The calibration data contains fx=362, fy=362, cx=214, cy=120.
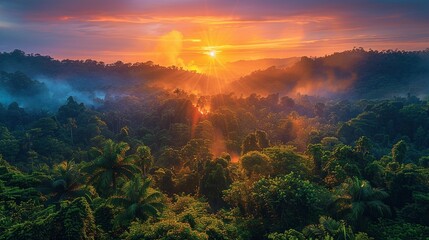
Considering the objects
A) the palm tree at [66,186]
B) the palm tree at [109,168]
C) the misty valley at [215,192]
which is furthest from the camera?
the palm tree at [109,168]

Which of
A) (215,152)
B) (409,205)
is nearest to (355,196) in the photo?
(409,205)

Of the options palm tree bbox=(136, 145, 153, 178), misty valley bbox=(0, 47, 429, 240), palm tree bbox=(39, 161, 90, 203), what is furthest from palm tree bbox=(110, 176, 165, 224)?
palm tree bbox=(136, 145, 153, 178)

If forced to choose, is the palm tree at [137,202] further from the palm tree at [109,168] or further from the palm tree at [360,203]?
the palm tree at [360,203]

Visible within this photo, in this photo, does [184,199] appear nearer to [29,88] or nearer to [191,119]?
[191,119]

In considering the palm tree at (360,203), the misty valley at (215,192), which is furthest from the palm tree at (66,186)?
the palm tree at (360,203)

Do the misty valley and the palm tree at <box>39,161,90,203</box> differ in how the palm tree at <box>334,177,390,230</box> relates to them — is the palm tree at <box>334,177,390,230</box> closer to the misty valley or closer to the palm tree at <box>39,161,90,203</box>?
the misty valley
